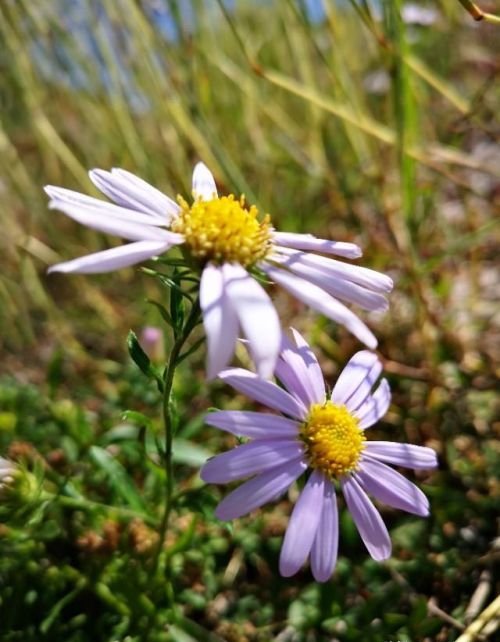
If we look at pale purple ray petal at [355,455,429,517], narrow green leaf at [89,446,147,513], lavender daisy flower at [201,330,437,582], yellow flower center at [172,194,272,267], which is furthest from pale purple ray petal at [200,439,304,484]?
narrow green leaf at [89,446,147,513]

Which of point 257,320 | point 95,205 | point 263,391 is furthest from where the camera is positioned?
point 263,391

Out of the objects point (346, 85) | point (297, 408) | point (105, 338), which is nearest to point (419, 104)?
point (346, 85)

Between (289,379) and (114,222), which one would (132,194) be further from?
(289,379)

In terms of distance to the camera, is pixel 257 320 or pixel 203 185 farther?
pixel 203 185

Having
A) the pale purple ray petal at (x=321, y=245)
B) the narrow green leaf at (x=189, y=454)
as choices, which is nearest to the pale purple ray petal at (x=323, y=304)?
the pale purple ray petal at (x=321, y=245)

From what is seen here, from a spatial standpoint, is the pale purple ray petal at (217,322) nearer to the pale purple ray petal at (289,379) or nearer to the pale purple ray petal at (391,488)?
the pale purple ray petal at (289,379)

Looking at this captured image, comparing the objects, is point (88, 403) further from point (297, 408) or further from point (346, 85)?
point (346, 85)

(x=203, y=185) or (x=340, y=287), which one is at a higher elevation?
(x=203, y=185)

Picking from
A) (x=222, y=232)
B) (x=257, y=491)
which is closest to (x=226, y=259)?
(x=222, y=232)

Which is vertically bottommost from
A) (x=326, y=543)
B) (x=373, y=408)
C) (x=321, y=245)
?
(x=326, y=543)

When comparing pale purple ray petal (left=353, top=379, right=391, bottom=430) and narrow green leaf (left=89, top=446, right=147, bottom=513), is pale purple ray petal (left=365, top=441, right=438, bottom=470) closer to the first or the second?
pale purple ray petal (left=353, top=379, right=391, bottom=430)
